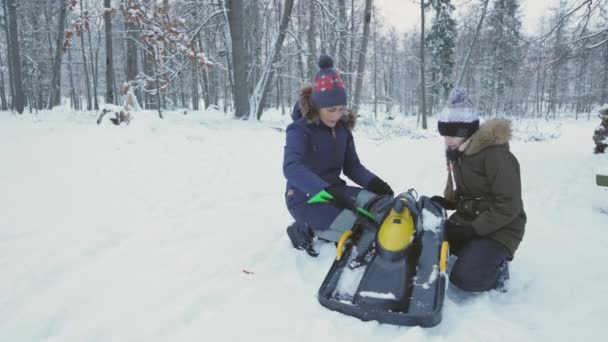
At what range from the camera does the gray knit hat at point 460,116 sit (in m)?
2.23

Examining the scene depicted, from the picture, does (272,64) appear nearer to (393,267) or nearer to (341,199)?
(341,199)

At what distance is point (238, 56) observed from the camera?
10.6 m

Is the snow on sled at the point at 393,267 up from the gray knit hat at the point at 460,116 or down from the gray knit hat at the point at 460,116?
down

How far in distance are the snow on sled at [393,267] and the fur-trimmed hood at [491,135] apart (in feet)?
1.62

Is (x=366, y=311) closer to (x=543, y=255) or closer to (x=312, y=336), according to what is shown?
(x=312, y=336)

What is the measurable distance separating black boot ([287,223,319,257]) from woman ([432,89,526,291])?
3.24 feet

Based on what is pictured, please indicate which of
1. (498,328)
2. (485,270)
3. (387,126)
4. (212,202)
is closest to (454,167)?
(485,270)

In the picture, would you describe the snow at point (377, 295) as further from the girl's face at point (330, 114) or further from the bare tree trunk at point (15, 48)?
the bare tree trunk at point (15, 48)

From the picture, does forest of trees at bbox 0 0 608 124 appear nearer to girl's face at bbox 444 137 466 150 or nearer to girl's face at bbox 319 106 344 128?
girl's face at bbox 319 106 344 128

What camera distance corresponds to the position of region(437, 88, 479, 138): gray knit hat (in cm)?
223

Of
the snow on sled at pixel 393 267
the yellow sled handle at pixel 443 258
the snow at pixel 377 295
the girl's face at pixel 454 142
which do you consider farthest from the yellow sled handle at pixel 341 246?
the girl's face at pixel 454 142

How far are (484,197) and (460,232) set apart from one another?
290 millimetres

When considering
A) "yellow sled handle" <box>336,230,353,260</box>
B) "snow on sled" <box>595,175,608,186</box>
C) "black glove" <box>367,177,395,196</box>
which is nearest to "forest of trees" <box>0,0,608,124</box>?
"black glove" <box>367,177,395,196</box>

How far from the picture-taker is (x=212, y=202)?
13.0 feet
